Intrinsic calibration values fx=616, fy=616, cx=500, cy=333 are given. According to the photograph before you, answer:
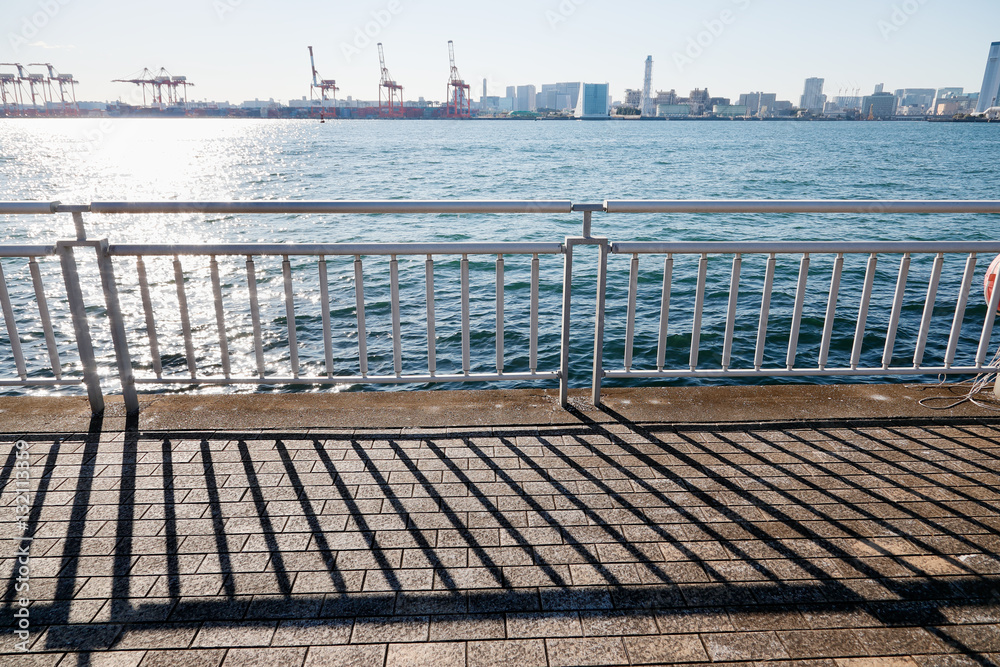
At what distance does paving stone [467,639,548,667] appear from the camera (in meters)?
2.17

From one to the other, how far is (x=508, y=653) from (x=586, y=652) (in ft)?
0.93

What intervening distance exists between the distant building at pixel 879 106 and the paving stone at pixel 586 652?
209934 mm

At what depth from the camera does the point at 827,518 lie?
9.91 ft

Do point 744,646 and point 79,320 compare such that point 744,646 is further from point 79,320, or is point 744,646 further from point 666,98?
point 666,98

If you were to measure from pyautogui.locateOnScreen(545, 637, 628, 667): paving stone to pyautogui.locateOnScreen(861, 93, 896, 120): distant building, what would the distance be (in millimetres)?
209934

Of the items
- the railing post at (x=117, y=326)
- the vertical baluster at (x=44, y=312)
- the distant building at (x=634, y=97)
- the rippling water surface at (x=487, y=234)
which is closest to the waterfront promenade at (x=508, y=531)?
the railing post at (x=117, y=326)

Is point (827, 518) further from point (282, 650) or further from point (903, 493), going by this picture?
point (282, 650)

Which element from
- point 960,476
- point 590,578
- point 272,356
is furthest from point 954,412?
point 272,356

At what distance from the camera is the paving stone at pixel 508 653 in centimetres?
217

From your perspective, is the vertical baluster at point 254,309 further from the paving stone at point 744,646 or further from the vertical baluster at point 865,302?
the vertical baluster at point 865,302

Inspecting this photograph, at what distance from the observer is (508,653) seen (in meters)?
2.22

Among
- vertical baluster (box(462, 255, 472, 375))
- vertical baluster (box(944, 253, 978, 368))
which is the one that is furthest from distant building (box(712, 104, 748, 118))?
vertical baluster (box(462, 255, 472, 375))
